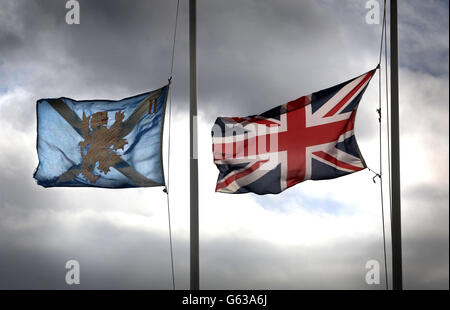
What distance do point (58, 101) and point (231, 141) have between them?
3.83 meters

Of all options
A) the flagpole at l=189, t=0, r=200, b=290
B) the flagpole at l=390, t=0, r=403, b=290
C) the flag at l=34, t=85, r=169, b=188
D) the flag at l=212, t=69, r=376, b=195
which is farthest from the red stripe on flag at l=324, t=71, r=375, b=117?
the flag at l=34, t=85, r=169, b=188

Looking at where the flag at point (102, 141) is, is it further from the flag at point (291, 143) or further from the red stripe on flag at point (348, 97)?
the red stripe on flag at point (348, 97)

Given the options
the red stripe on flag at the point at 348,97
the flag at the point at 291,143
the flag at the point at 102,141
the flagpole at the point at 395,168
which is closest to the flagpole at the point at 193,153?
the flag at the point at 102,141

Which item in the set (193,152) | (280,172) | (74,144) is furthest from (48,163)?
(280,172)

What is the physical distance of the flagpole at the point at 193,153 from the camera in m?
8.69

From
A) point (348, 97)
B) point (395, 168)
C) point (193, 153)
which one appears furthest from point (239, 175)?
point (395, 168)

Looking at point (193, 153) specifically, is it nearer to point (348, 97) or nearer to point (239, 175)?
point (239, 175)

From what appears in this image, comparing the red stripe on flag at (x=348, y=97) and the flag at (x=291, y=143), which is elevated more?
the red stripe on flag at (x=348, y=97)

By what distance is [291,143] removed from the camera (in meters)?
10.5

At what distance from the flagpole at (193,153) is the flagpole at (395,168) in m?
3.17

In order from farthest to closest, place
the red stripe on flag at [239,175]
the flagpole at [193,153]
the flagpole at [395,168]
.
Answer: the red stripe on flag at [239,175], the flagpole at [193,153], the flagpole at [395,168]

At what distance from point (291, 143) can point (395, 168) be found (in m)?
2.45

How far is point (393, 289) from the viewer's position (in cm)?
832
